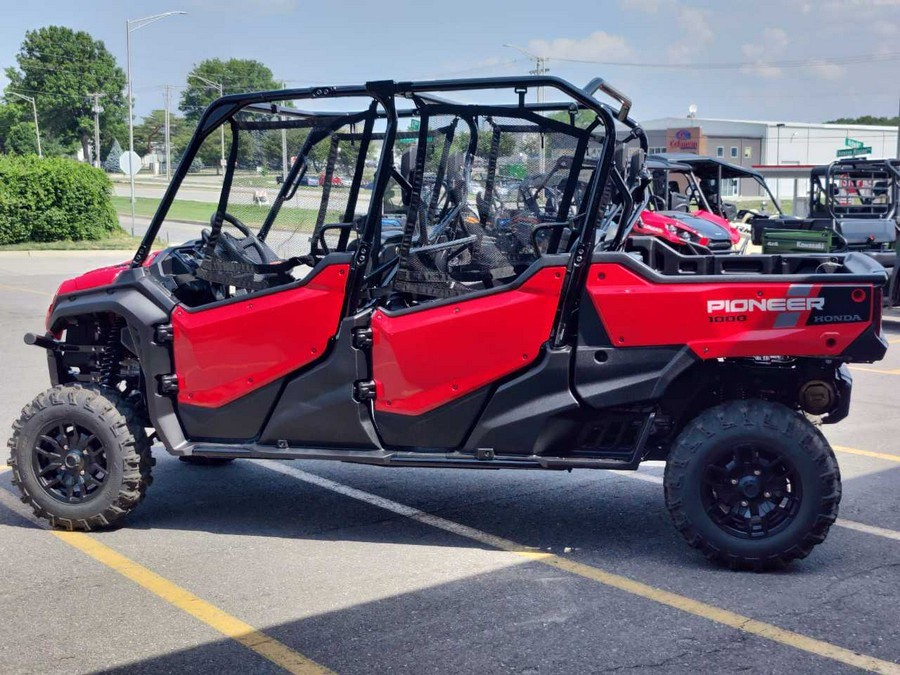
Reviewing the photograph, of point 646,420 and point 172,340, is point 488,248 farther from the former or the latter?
point 172,340

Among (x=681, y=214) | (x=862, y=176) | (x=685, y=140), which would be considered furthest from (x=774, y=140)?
(x=681, y=214)

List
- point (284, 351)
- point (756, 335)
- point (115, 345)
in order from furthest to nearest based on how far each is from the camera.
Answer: point (115, 345), point (284, 351), point (756, 335)

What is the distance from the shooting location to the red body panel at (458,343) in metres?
5.31

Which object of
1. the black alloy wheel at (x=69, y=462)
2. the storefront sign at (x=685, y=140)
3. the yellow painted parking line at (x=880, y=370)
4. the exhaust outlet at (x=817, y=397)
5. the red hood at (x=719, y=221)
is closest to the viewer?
the exhaust outlet at (x=817, y=397)

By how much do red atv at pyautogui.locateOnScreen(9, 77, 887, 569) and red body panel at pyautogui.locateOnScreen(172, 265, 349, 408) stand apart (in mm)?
11

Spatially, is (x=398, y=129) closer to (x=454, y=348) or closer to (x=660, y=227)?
(x=454, y=348)

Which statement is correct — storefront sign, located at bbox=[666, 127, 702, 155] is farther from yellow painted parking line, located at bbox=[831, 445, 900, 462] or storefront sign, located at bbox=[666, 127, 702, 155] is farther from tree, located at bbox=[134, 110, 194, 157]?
yellow painted parking line, located at bbox=[831, 445, 900, 462]

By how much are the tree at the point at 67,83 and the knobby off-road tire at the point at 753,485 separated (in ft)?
344

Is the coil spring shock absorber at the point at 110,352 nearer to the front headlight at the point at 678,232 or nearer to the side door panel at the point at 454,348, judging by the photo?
the side door panel at the point at 454,348

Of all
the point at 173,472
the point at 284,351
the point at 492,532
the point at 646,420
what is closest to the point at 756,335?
the point at 646,420

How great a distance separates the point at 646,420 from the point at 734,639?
129 centimetres

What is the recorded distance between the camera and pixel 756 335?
5066 mm

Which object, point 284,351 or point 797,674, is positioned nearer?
point 797,674

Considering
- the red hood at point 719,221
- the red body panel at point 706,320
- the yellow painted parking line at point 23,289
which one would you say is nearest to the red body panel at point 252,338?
the red body panel at point 706,320
